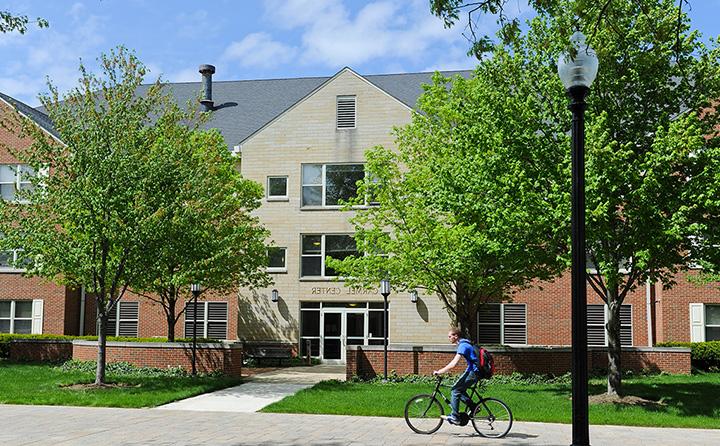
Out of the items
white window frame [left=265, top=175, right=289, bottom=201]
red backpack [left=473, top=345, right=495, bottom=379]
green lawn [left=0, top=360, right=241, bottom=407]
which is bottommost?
green lawn [left=0, top=360, right=241, bottom=407]

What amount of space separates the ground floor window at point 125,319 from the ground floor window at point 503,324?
572 inches

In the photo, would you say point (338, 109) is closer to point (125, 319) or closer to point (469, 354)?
point (125, 319)

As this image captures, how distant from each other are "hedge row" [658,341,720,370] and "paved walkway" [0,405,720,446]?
1254 cm

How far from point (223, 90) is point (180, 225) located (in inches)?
831

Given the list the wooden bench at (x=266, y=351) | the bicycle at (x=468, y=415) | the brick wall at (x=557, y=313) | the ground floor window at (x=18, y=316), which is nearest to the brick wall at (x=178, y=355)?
the wooden bench at (x=266, y=351)

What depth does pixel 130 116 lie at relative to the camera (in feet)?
62.4

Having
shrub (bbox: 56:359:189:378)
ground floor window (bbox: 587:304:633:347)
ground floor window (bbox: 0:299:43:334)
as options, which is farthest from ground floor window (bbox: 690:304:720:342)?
ground floor window (bbox: 0:299:43:334)

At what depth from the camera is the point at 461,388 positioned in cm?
1213

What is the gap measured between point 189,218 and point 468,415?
9.77 m

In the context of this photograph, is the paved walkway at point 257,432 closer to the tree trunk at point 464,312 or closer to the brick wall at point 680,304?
the tree trunk at point 464,312

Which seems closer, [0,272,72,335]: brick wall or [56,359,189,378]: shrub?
[56,359,189,378]: shrub

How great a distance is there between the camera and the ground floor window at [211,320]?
1233 inches

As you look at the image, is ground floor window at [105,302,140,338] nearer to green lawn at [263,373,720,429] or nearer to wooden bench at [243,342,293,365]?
wooden bench at [243,342,293,365]

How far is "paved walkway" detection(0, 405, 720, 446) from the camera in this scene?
11305mm
